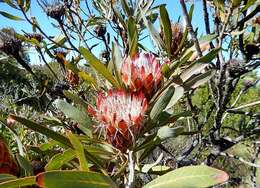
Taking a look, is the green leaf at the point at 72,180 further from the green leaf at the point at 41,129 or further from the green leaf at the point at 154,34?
the green leaf at the point at 154,34

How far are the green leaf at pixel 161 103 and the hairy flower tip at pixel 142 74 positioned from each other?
5 centimetres

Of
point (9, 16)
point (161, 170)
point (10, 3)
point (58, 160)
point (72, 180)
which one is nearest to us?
point (72, 180)

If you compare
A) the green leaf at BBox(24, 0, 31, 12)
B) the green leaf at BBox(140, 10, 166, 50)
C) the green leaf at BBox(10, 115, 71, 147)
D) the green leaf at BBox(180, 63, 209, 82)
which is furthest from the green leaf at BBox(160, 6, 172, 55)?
the green leaf at BBox(24, 0, 31, 12)

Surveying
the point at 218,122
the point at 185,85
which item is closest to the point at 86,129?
the point at 185,85

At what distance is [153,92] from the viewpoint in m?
0.76

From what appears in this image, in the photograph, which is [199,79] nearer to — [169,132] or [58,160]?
[169,132]

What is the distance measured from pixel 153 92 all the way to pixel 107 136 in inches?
4.9

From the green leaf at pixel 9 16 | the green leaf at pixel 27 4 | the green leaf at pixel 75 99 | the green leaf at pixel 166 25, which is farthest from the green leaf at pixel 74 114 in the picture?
the green leaf at pixel 9 16

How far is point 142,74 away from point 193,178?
0.83 ft

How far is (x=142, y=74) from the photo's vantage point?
2.43 ft

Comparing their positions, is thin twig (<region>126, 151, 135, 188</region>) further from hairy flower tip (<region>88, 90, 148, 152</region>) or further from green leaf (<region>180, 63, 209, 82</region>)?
green leaf (<region>180, 63, 209, 82</region>)

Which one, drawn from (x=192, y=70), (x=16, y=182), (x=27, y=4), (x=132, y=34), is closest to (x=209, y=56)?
(x=192, y=70)

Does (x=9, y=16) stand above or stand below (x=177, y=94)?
above

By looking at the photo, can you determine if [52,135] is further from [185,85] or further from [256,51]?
[256,51]
